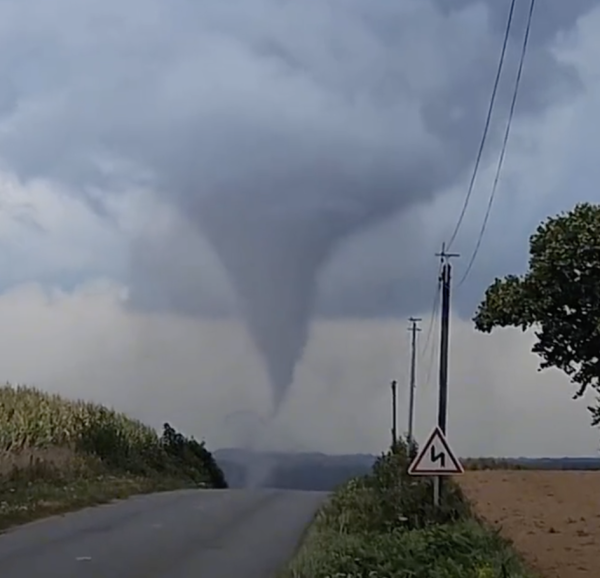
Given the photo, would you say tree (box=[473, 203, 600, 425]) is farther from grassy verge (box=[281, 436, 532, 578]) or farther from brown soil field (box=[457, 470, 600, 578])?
grassy verge (box=[281, 436, 532, 578])

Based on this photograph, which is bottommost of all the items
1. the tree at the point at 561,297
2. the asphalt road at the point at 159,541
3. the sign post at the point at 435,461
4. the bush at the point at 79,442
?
the asphalt road at the point at 159,541

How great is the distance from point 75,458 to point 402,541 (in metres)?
24.2

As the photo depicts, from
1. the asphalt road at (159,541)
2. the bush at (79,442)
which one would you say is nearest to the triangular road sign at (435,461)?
the asphalt road at (159,541)

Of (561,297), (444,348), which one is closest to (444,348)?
(444,348)

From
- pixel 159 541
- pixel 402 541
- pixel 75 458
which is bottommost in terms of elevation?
pixel 159 541

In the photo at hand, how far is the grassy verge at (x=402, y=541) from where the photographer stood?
1425 cm

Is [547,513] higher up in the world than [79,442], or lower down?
lower down

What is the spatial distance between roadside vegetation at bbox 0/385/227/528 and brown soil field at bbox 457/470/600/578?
938cm

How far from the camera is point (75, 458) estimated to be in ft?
126

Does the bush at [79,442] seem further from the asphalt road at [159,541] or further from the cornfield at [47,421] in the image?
the asphalt road at [159,541]

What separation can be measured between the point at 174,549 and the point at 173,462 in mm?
33604

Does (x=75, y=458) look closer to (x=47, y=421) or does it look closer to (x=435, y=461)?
(x=47, y=421)

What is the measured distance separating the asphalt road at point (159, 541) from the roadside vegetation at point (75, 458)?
153 cm

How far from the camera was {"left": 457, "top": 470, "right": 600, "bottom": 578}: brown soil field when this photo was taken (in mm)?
19016
